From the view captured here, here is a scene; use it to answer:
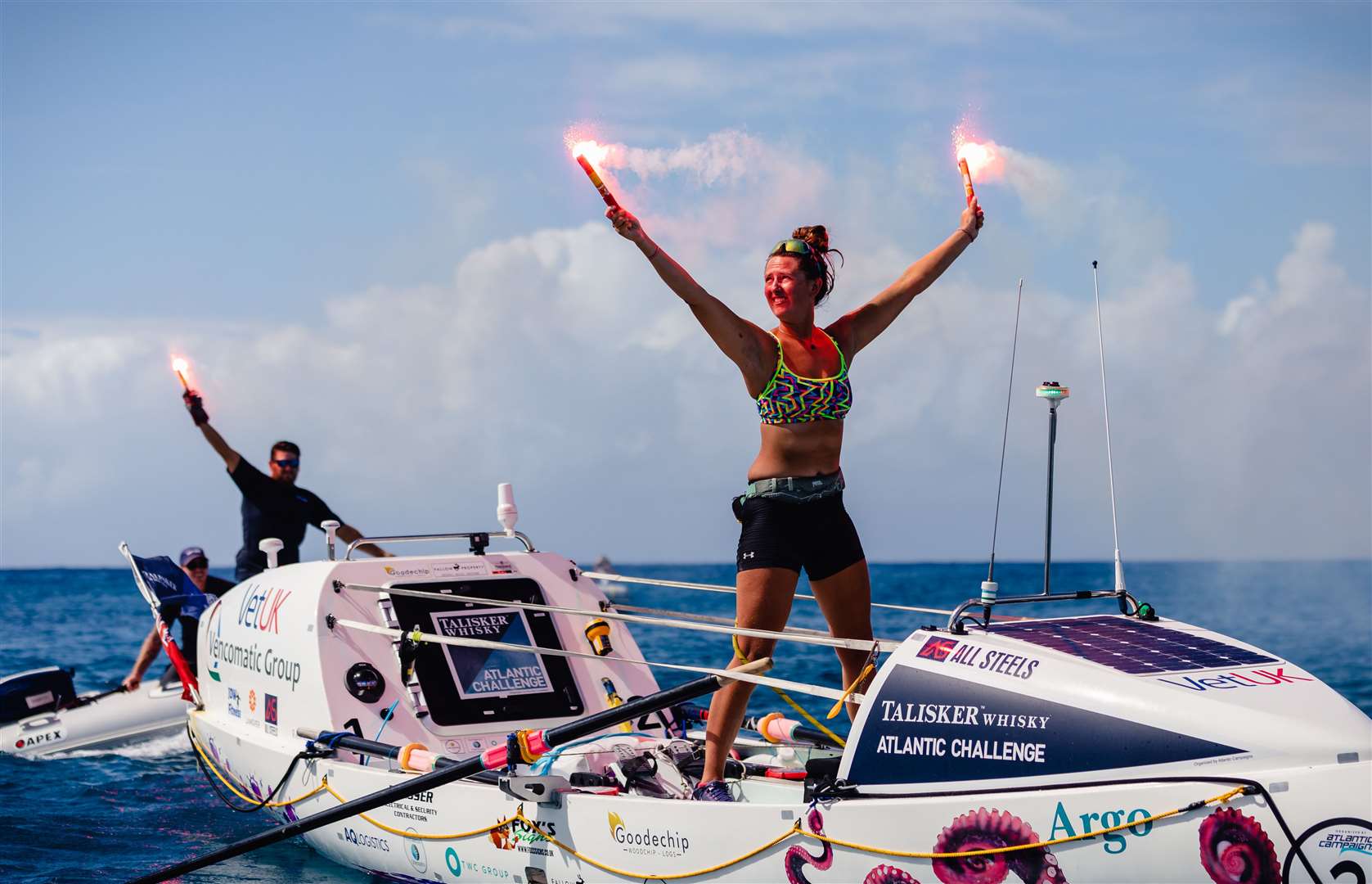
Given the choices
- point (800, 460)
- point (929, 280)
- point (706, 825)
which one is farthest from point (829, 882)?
point (929, 280)

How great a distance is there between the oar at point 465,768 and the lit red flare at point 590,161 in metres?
1.87

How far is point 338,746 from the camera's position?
714 cm

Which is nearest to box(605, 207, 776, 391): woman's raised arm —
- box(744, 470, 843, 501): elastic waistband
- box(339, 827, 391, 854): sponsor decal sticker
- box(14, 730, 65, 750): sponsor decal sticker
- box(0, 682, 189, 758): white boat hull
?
box(744, 470, 843, 501): elastic waistband

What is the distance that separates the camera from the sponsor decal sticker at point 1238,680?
14.4ft

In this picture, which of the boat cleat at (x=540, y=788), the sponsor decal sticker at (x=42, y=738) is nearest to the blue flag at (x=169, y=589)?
the sponsor decal sticker at (x=42, y=738)

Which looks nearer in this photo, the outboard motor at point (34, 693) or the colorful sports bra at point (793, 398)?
the colorful sports bra at point (793, 398)

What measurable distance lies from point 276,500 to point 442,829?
154 inches

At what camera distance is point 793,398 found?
17.8 feet

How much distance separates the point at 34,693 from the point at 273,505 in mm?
3837

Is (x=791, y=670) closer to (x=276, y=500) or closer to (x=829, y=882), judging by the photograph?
(x=276, y=500)

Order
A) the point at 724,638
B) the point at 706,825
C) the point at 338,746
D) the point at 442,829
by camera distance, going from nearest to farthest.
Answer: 1. the point at 706,825
2. the point at 442,829
3. the point at 338,746
4. the point at 724,638

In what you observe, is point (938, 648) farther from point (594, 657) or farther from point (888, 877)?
point (594, 657)

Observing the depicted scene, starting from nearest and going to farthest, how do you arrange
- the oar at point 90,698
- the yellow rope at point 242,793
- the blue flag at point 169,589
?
1. the yellow rope at point 242,793
2. the blue flag at point 169,589
3. the oar at point 90,698

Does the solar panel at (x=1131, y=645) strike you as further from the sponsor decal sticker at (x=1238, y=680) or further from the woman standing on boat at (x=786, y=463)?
the woman standing on boat at (x=786, y=463)
